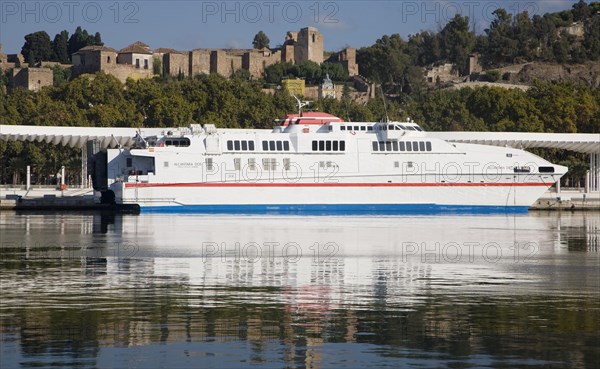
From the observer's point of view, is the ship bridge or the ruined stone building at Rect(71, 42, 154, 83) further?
the ruined stone building at Rect(71, 42, 154, 83)

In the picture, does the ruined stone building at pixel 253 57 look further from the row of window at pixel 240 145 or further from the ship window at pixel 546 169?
the ship window at pixel 546 169

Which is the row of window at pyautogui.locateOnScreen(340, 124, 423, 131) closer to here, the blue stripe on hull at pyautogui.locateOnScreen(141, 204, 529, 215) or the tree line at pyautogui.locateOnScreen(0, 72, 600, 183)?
the blue stripe on hull at pyautogui.locateOnScreen(141, 204, 529, 215)

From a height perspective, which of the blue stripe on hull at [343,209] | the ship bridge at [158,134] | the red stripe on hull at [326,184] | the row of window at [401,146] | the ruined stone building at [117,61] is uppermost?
the ruined stone building at [117,61]

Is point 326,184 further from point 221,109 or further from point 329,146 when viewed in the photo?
point 221,109

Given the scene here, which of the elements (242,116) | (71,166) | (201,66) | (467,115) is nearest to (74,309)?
(71,166)

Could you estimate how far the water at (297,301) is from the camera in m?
17.8

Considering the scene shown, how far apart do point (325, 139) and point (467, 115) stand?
39920mm

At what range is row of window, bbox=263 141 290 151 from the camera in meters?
63.0

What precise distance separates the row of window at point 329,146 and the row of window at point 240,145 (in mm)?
3463

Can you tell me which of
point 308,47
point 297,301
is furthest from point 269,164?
point 308,47

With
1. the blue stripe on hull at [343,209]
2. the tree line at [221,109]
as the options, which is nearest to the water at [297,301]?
the blue stripe on hull at [343,209]

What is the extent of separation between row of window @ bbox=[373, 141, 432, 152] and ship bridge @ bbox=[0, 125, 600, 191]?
530 centimetres

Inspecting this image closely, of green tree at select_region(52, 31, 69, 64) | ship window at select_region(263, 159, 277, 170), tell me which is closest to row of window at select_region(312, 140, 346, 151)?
ship window at select_region(263, 159, 277, 170)

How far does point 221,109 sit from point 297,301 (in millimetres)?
74370
